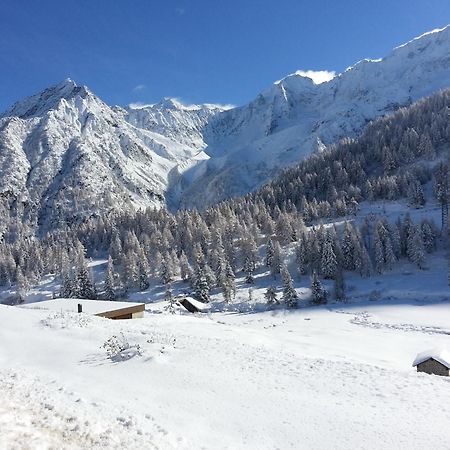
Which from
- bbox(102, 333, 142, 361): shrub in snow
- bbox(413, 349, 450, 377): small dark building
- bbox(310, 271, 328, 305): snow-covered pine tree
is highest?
bbox(102, 333, 142, 361): shrub in snow

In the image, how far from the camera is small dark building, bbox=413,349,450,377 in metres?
28.5

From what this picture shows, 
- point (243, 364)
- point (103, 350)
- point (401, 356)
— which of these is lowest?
point (401, 356)

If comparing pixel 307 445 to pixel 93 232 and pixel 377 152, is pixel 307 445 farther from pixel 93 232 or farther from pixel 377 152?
pixel 377 152

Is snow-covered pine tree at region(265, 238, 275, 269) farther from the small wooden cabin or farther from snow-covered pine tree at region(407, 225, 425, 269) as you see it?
the small wooden cabin

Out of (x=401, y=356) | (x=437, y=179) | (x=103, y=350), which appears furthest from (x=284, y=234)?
(x=103, y=350)

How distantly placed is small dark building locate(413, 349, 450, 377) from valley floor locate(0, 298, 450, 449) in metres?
8.79

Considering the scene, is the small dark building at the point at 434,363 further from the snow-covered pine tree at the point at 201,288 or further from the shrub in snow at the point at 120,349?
the snow-covered pine tree at the point at 201,288

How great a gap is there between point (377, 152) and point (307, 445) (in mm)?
191343

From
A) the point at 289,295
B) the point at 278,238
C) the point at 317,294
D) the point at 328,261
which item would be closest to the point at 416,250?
the point at 328,261

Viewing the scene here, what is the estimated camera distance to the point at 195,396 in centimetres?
1698

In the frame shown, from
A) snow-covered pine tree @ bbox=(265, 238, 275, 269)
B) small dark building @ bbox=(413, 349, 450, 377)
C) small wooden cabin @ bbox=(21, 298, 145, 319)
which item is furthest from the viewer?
snow-covered pine tree @ bbox=(265, 238, 275, 269)

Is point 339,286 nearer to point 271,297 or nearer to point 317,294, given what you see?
point 317,294

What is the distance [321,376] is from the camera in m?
19.8

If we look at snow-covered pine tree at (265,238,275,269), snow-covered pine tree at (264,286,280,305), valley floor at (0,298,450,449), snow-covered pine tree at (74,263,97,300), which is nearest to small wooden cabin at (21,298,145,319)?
valley floor at (0,298,450,449)
